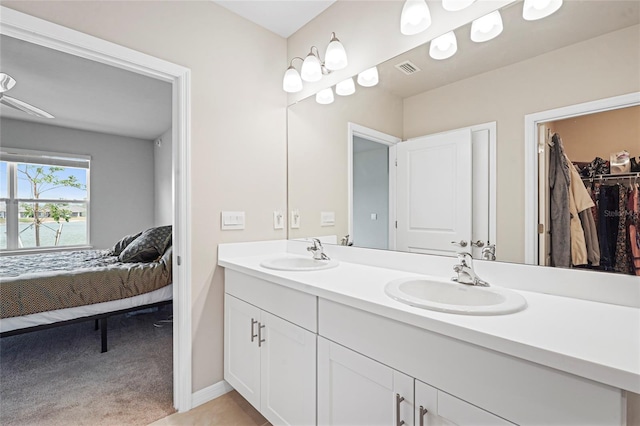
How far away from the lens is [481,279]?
128 cm

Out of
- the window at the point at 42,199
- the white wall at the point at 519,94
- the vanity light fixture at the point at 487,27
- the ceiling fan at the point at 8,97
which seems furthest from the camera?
the window at the point at 42,199

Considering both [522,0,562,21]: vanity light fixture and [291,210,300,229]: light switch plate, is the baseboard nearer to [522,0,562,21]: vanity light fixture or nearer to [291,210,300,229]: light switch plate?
[291,210,300,229]: light switch plate

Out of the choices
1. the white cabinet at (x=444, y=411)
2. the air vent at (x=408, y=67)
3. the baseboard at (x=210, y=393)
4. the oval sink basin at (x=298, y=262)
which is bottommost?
the baseboard at (x=210, y=393)

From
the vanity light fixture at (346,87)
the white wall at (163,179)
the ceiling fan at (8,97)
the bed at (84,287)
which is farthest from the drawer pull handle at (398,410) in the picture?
the white wall at (163,179)

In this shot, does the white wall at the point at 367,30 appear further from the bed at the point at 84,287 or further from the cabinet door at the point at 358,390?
the bed at the point at 84,287

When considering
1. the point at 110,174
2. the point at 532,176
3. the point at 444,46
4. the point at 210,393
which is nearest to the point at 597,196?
the point at 532,176

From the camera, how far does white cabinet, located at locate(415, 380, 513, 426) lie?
79 centimetres

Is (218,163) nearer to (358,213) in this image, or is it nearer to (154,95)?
(358,213)

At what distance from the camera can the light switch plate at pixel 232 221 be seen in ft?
6.32

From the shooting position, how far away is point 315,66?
1.94 m

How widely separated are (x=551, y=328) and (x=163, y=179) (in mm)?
5539

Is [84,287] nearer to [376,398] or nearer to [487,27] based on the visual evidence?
[376,398]

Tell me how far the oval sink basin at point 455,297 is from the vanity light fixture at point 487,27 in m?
1.06

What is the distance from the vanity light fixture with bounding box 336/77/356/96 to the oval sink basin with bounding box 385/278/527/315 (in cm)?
123
